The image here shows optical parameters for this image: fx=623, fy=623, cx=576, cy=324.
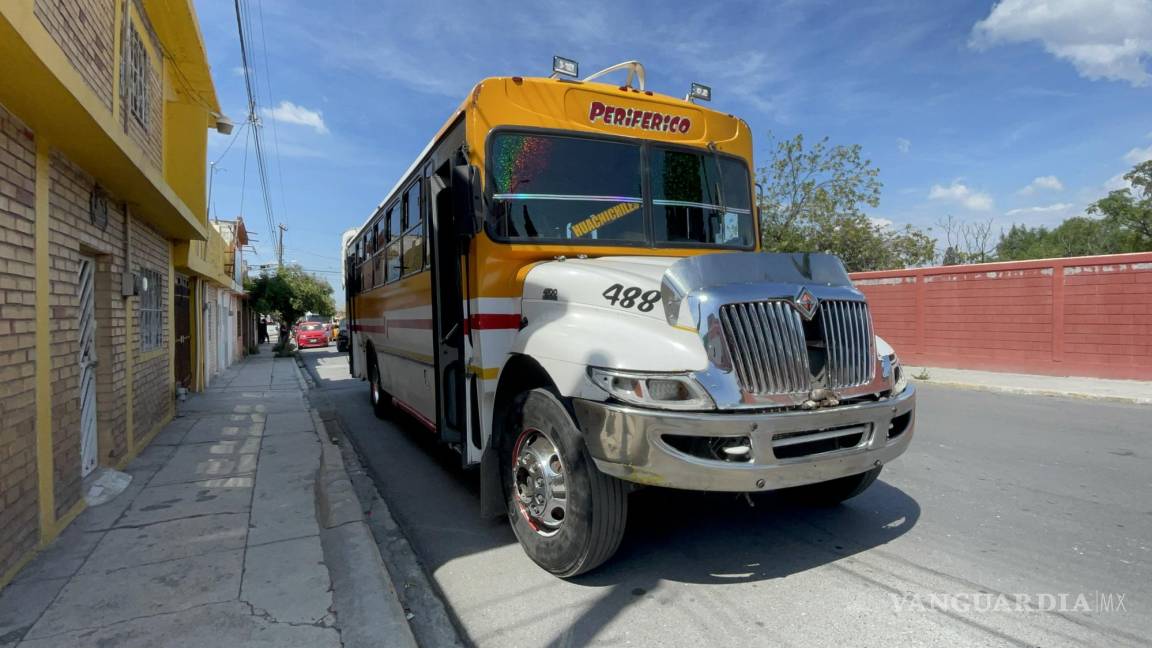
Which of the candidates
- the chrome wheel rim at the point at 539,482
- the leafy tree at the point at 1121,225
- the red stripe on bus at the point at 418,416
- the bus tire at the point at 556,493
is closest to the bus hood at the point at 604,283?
the bus tire at the point at 556,493

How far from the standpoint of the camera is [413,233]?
607 centimetres

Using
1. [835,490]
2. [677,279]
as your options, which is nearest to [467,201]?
[677,279]

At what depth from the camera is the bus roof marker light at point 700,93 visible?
15.8 feet

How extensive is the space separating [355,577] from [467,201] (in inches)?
89.7

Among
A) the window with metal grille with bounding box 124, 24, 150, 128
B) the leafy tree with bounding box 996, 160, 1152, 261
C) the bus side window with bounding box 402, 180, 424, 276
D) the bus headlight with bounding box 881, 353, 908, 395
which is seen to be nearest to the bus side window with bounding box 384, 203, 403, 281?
the bus side window with bounding box 402, 180, 424, 276

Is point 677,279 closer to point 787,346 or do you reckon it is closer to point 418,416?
point 787,346

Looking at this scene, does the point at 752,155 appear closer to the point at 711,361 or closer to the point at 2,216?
the point at 711,361

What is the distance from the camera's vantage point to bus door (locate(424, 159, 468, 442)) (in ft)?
15.0

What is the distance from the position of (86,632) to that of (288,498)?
2053 mm

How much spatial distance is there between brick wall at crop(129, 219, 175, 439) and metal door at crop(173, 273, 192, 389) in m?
2.17

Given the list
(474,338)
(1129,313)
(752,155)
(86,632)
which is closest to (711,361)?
(474,338)

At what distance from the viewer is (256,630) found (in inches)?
111

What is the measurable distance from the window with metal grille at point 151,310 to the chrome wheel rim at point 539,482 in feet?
18.0

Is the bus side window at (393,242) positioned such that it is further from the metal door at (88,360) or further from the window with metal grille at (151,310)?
the metal door at (88,360)
